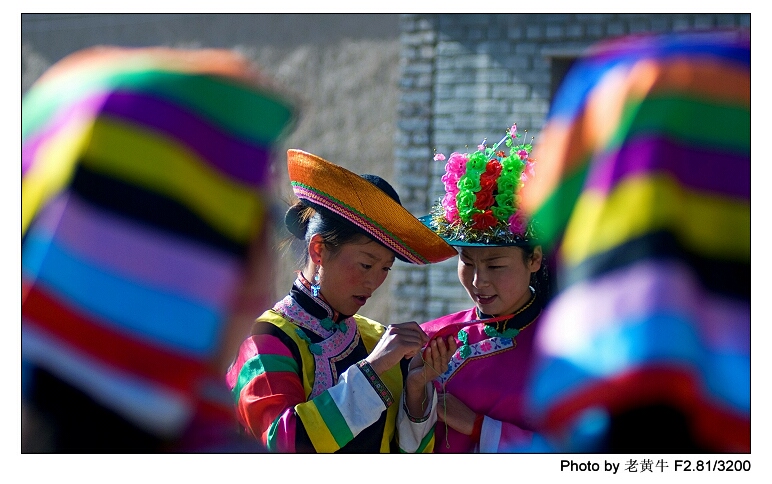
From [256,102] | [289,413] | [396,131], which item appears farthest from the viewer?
[396,131]

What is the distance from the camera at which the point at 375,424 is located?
111 inches

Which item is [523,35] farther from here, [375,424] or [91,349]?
[91,349]

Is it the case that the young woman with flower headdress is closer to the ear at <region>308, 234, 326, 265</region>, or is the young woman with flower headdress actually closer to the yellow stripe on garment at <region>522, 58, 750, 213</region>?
the ear at <region>308, 234, 326, 265</region>

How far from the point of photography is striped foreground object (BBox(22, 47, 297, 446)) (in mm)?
1407

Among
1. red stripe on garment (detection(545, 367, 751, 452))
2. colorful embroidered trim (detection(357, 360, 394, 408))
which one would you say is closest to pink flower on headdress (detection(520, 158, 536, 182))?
colorful embroidered trim (detection(357, 360, 394, 408))

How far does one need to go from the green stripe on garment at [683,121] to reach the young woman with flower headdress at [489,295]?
4.22ft

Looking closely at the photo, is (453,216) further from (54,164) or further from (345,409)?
(54,164)

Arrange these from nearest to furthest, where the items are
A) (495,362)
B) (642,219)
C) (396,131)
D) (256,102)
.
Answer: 1. (256,102)
2. (642,219)
3. (495,362)
4. (396,131)

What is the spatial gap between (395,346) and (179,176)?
1.34m

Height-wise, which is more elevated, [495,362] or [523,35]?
→ [523,35]

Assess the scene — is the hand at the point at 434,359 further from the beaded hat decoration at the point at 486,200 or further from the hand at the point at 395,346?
the beaded hat decoration at the point at 486,200
